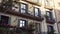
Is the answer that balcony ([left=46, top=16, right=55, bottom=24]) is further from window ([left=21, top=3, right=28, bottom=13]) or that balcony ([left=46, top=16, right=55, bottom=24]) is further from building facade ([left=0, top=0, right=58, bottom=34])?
window ([left=21, top=3, right=28, bottom=13])

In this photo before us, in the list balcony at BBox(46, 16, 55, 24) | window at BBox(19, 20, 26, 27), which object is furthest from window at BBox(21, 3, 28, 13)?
balcony at BBox(46, 16, 55, 24)

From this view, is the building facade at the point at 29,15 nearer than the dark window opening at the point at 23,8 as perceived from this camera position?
Yes

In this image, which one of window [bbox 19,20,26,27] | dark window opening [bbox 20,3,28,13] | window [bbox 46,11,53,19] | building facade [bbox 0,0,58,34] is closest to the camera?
building facade [bbox 0,0,58,34]

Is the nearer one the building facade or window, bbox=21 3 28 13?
the building facade

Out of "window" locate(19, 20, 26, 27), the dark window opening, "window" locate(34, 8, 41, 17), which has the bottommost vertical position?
"window" locate(19, 20, 26, 27)

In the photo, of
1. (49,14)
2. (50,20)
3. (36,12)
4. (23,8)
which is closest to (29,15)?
(23,8)

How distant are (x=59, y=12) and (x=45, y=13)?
Answer: 8.66 ft

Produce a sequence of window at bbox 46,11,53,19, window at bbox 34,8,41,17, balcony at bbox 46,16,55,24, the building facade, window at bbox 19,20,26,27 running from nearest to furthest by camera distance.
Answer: the building facade → window at bbox 19,20,26,27 → window at bbox 34,8,41,17 → balcony at bbox 46,16,55,24 → window at bbox 46,11,53,19

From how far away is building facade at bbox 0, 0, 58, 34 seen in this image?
1333 cm

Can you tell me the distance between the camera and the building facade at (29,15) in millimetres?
13331

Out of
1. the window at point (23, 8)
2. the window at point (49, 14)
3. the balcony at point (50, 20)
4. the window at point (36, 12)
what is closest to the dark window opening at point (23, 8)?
the window at point (23, 8)

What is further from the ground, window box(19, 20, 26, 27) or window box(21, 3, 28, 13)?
window box(21, 3, 28, 13)

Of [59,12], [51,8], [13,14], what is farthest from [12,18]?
[59,12]

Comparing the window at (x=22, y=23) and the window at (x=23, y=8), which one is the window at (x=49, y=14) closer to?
the window at (x=23, y=8)
